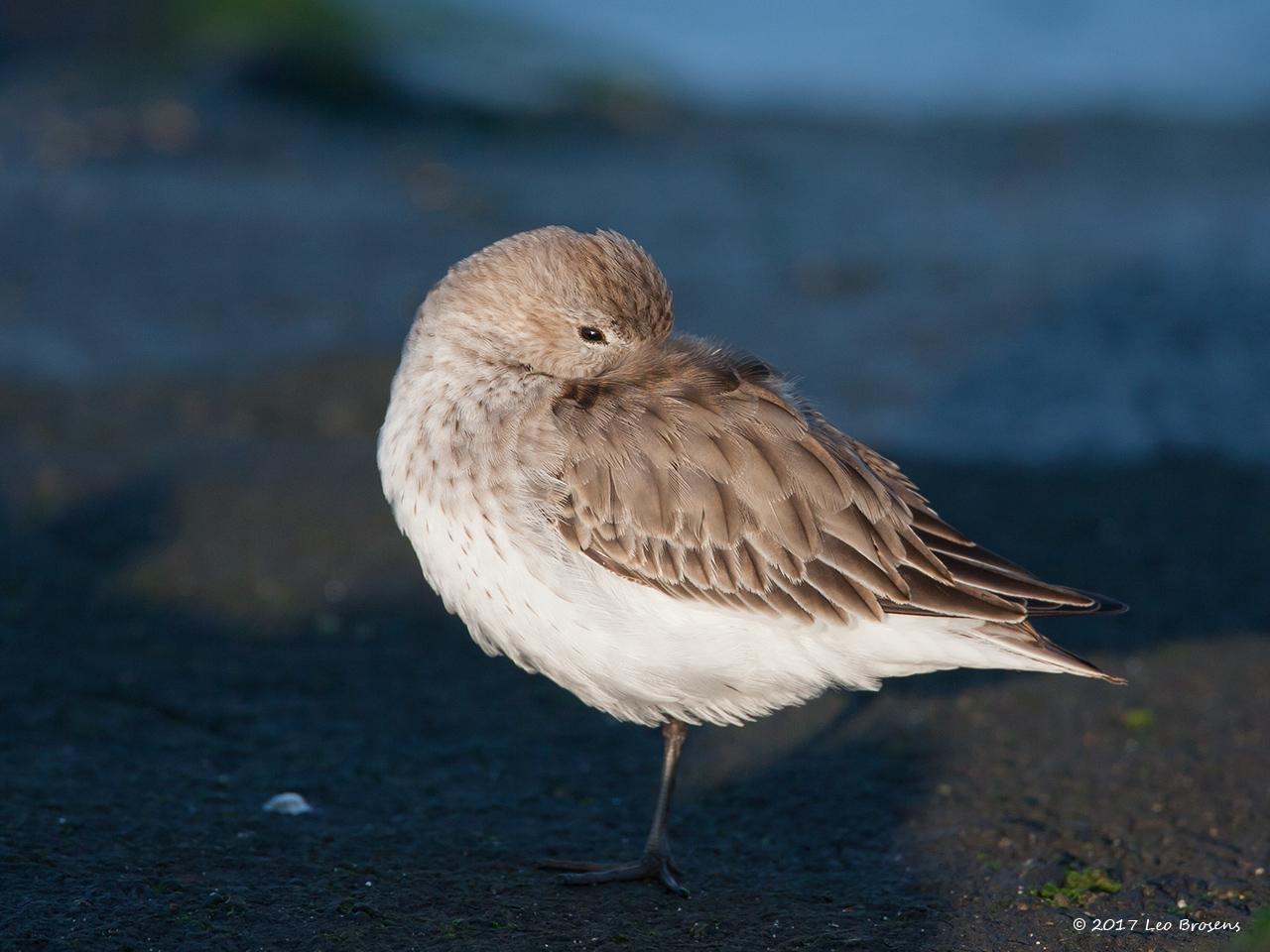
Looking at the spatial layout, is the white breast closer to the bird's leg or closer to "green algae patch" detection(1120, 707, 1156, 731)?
the bird's leg

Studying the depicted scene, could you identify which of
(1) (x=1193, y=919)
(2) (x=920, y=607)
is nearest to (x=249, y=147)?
(2) (x=920, y=607)

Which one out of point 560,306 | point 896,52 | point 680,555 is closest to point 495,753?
point 680,555

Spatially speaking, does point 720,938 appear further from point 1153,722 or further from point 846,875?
point 1153,722

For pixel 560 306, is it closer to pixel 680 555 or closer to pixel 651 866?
pixel 680 555

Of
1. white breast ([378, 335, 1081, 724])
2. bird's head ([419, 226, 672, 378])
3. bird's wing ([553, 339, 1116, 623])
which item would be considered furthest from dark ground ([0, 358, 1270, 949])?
bird's head ([419, 226, 672, 378])

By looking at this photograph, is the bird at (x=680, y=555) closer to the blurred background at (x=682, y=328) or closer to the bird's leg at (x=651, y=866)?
the bird's leg at (x=651, y=866)
